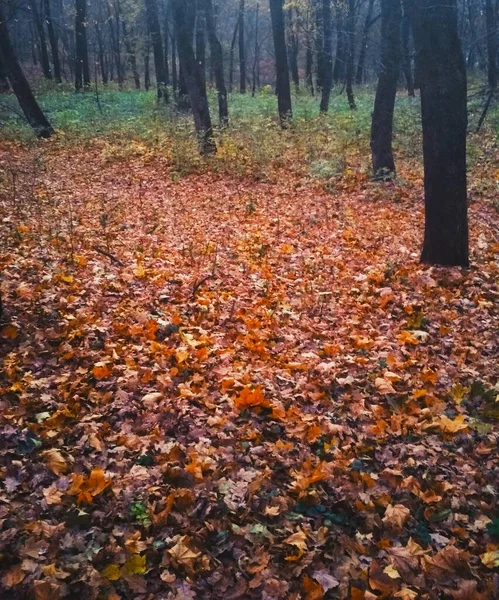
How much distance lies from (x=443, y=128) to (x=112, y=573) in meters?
5.86

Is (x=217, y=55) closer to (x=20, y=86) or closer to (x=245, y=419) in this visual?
(x=20, y=86)

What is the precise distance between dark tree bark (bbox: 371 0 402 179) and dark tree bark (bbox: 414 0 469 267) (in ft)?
16.3

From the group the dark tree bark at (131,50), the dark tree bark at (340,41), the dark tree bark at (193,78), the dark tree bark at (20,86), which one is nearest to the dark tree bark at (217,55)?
the dark tree bark at (193,78)

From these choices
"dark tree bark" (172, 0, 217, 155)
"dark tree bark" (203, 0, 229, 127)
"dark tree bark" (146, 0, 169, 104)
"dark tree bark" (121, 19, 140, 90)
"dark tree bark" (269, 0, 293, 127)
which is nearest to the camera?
"dark tree bark" (172, 0, 217, 155)

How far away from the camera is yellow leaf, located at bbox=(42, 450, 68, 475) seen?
10.8 feet

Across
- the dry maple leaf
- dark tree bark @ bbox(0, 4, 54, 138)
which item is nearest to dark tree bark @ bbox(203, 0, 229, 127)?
dark tree bark @ bbox(0, 4, 54, 138)

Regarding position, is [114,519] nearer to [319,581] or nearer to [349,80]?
[319,581]

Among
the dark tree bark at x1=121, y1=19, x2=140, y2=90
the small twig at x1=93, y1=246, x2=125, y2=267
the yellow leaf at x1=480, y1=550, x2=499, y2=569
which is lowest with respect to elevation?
the yellow leaf at x1=480, y1=550, x2=499, y2=569

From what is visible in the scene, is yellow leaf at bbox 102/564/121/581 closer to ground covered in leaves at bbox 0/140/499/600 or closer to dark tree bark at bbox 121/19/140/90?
ground covered in leaves at bbox 0/140/499/600

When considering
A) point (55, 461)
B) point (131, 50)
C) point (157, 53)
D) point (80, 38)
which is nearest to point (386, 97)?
point (55, 461)

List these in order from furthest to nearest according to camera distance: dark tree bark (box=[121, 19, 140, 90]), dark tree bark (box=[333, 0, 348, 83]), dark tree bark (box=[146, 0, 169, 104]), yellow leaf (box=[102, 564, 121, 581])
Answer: dark tree bark (box=[121, 19, 140, 90]) → dark tree bark (box=[146, 0, 169, 104]) → dark tree bark (box=[333, 0, 348, 83]) → yellow leaf (box=[102, 564, 121, 581])

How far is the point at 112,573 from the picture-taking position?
261cm

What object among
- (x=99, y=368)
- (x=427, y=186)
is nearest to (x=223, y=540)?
(x=99, y=368)

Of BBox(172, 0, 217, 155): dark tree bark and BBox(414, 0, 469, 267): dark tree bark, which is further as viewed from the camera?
BBox(172, 0, 217, 155): dark tree bark
